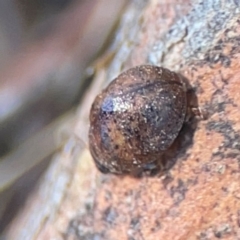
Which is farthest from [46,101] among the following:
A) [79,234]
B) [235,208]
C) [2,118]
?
[235,208]

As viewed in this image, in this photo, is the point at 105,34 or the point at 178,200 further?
the point at 105,34

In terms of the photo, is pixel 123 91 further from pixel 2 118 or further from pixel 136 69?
pixel 2 118

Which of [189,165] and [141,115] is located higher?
[141,115]

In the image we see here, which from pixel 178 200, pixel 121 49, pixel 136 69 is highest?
pixel 136 69

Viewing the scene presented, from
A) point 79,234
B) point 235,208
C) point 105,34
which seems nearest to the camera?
point 235,208

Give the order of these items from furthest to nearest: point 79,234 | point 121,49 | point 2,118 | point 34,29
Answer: point 34,29
point 2,118
point 121,49
point 79,234

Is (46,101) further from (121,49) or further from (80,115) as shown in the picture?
(121,49)

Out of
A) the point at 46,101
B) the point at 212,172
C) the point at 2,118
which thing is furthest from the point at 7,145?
the point at 212,172

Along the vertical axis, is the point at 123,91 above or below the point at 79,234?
above
